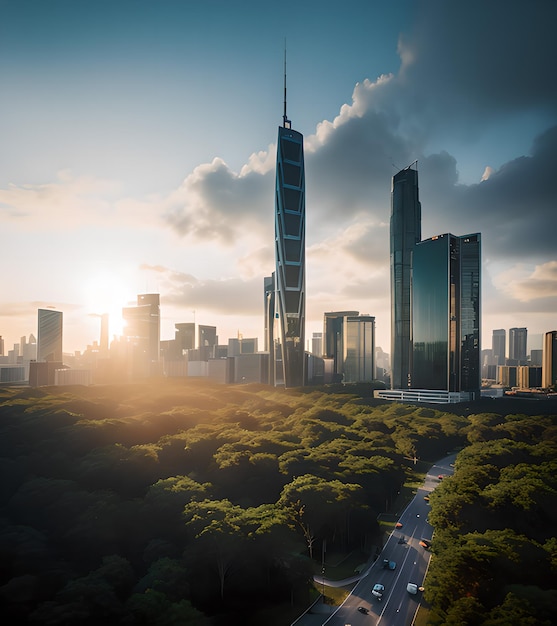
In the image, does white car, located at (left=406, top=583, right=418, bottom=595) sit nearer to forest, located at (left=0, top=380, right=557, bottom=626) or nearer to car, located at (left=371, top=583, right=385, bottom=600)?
car, located at (left=371, top=583, right=385, bottom=600)

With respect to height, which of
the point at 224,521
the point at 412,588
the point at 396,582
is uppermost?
the point at 224,521

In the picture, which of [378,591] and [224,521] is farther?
[224,521]

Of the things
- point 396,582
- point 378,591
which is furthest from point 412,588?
point 378,591

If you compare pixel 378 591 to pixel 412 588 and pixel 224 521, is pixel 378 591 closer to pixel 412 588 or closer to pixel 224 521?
pixel 412 588

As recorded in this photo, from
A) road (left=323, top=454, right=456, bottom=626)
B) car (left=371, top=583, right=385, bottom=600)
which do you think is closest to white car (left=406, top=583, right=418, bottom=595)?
road (left=323, top=454, right=456, bottom=626)

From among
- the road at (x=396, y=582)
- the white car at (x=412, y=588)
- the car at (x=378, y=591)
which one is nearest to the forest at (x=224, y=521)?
the road at (x=396, y=582)

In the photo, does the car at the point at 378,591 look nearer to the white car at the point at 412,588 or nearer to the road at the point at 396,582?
the road at the point at 396,582

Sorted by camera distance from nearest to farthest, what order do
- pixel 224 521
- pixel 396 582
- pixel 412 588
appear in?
pixel 412 588 → pixel 396 582 → pixel 224 521
